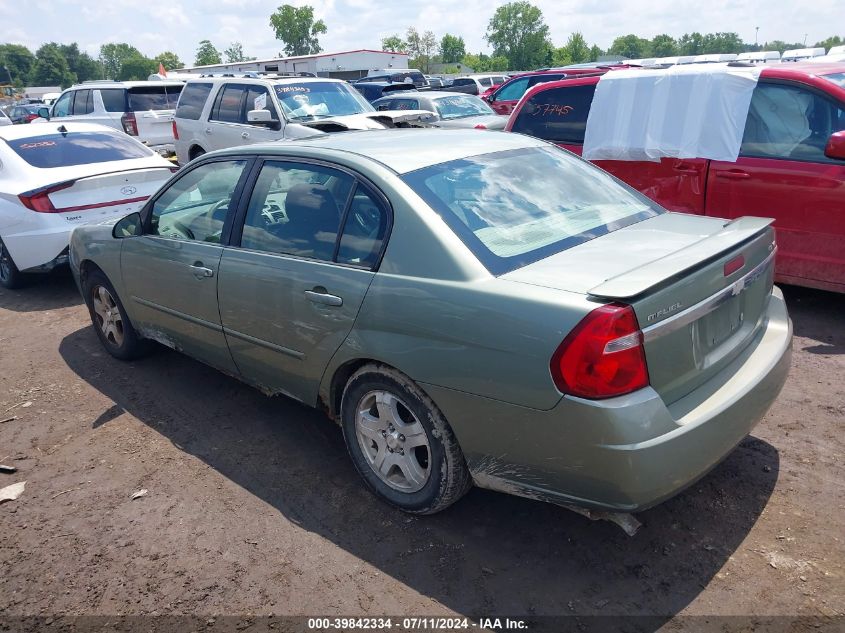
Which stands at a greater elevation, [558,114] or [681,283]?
[558,114]

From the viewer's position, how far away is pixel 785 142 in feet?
17.6

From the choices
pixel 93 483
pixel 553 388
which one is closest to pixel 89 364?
pixel 93 483

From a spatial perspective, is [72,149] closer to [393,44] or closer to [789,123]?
[789,123]

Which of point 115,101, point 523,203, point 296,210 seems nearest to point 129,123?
point 115,101

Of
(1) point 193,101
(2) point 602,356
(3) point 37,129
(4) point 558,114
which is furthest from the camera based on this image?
(1) point 193,101

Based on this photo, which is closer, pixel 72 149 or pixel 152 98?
pixel 72 149

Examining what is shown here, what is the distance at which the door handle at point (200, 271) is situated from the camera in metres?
3.98

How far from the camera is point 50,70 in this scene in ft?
382

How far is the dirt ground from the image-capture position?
108 inches

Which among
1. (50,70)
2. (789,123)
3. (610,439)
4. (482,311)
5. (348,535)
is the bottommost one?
(348,535)

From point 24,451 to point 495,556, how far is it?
9.78 feet

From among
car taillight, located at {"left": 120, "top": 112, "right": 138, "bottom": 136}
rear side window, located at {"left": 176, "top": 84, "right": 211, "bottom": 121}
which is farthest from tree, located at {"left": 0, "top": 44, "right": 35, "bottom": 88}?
rear side window, located at {"left": 176, "top": 84, "right": 211, "bottom": 121}

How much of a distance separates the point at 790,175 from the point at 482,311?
3.71m

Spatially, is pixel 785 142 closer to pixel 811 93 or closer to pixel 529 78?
pixel 811 93
